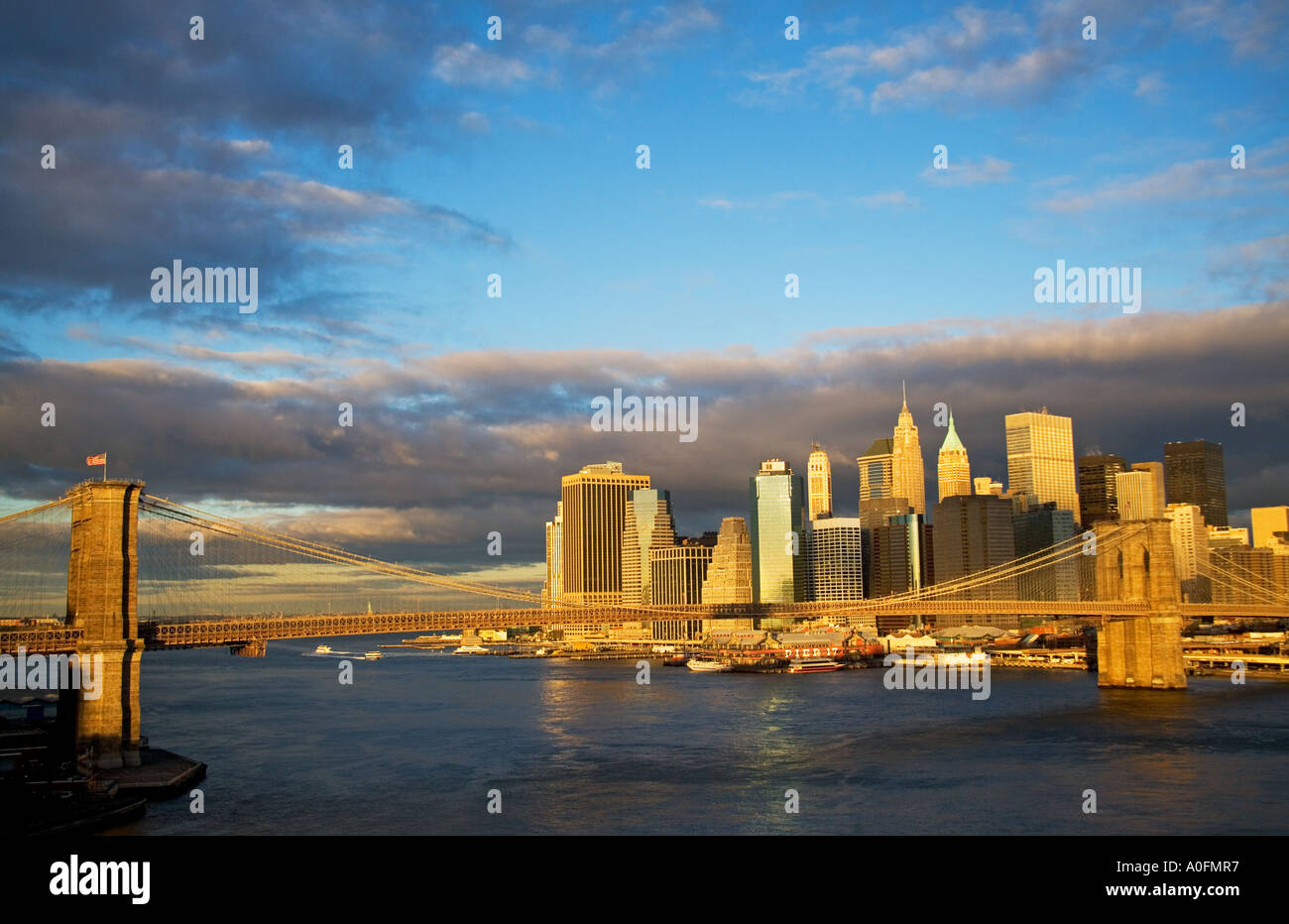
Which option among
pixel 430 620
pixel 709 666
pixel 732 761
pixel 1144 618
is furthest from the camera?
pixel 709 666

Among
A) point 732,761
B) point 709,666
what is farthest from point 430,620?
point 709,666

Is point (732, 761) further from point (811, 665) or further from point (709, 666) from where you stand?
point (709, 666)

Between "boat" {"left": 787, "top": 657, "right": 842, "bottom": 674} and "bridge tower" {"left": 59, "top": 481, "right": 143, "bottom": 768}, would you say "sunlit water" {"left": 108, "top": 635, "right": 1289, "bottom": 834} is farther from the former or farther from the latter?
"boat" {"left": 787, "top": 657, "right": 842, "bottom": 674}

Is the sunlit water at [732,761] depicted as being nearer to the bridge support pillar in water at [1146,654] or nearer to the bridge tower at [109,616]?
the bridge support pillar in water at [1146,654]

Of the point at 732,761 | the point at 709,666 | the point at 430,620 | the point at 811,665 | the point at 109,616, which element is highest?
the point at 109,616

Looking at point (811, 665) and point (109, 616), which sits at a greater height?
point (109, 616)

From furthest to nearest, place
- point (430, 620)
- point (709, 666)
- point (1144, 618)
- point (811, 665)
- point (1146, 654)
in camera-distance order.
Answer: point (709, 666) < point (811, 665) < point (1144, 618) < point (1146, 654) < point (430, 620)
